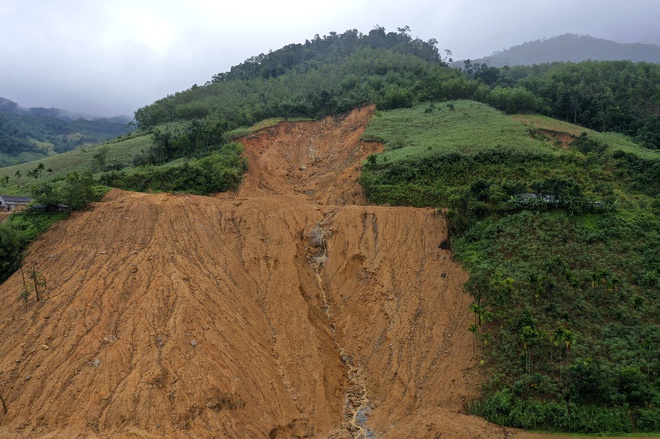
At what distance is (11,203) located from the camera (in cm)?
3238

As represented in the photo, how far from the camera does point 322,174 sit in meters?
42.7

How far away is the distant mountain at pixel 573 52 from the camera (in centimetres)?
15862

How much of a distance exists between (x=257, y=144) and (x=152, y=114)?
2557 centimetres

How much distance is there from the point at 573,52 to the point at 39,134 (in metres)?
181

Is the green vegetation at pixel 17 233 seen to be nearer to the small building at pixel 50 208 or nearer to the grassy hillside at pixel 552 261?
the small building at pixel 50 208

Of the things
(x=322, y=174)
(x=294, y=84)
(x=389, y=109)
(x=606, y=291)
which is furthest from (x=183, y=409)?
(x=294, y=84)

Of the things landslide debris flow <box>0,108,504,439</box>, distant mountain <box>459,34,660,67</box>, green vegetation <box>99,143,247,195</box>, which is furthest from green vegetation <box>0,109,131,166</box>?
distant mountain <box>459,34,660,67</box>

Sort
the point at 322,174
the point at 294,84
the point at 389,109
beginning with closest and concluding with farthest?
the point at 322,174 → the point at 389,109 → the point at 294,84

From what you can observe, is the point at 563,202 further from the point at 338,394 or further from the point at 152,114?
the point at 152,114

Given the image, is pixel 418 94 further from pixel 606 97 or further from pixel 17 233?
pixel 17 233

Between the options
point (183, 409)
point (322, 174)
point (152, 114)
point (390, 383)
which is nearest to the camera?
point (183, 409)

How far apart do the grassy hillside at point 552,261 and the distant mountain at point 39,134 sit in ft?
236

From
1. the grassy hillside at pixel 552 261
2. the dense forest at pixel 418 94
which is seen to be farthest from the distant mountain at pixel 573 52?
the grassy hillside at pixel 552 261

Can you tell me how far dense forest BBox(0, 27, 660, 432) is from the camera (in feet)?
61.4
